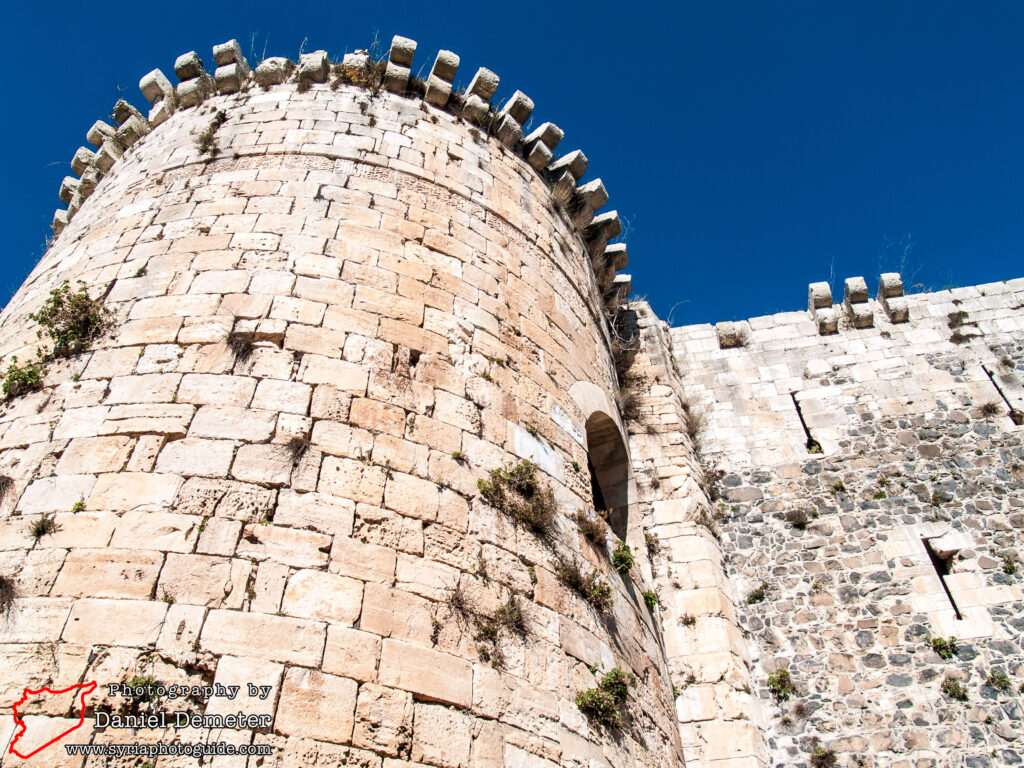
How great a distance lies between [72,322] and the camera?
4.77 metres

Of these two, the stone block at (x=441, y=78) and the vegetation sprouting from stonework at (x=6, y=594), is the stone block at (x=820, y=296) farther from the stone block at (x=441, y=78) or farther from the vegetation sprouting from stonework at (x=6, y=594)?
the vegetation sprouting from stonework at (x=6, y=594)

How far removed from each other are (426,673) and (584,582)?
4.69ft

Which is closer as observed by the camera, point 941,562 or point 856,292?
point 941,562

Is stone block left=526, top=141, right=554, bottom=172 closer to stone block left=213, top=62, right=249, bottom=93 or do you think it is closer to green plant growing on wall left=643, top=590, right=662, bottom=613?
stone block left=213, top=62, right=249, bottom=93

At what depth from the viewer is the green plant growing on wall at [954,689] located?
6.21 metres

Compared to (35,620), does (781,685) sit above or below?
above

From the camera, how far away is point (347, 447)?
13.6ft

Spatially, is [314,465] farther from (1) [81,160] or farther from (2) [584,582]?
(1) [81,160]

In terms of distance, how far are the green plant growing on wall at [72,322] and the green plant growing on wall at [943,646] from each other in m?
6.66

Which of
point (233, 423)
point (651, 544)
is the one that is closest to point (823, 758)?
point (651, 544)

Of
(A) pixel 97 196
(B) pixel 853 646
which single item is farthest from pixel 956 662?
(A) pixel 97 196

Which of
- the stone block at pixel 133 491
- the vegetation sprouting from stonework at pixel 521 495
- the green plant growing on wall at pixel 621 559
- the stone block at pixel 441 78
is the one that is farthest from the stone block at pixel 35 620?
the stone block at pixel 441 78

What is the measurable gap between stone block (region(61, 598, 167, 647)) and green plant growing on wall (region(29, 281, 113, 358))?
76.2 inches

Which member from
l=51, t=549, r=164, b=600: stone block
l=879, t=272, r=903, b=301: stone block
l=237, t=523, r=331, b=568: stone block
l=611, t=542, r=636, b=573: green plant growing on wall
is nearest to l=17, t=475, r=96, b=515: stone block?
l=51, t=549, r=164, b=600: stone block
